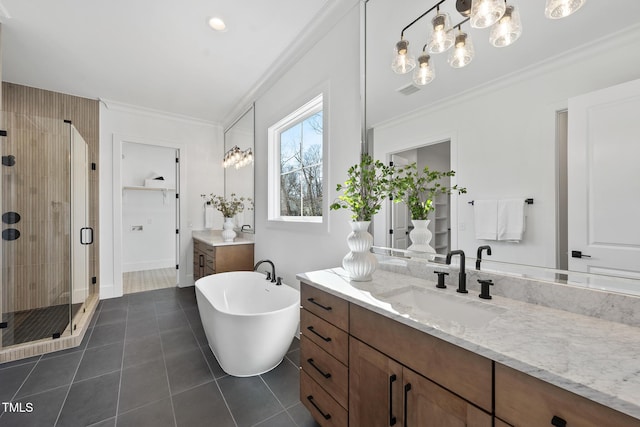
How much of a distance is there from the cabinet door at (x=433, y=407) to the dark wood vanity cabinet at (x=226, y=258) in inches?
112

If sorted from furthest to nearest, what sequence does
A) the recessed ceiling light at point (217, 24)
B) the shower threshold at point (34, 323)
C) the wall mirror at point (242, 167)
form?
the wall mirror at point (242, 167) < the shower threshold at point (34, 323) < the recessed ceiling light at point (217, 24)

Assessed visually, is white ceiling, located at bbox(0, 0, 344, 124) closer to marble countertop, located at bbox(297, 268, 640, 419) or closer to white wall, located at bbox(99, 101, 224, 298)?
white wall, located at bbox(99, 101, 224, 298)

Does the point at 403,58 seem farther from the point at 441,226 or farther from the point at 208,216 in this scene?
the point at 208,216

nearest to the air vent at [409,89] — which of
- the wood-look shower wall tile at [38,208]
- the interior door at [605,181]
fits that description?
the interior door at [605,181]

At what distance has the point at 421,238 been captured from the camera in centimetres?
153

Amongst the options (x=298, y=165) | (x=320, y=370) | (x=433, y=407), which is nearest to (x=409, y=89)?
(x=298, y=165)

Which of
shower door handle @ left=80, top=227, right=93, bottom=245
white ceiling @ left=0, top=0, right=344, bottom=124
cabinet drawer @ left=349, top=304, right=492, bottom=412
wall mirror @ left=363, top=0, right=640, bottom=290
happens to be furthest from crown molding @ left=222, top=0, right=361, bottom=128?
shower door handle @ left=80, top=227, right=93, bottom=245

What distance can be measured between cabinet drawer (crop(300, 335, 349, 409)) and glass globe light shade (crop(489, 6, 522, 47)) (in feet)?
5.37

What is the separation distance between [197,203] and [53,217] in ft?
6.31

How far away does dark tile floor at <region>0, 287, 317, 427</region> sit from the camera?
5.21 feet

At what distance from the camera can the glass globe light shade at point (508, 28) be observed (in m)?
1.10

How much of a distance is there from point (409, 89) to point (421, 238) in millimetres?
895

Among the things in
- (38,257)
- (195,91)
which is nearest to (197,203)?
(195,91)

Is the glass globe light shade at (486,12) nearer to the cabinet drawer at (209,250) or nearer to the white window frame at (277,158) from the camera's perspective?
the white window frame at (277,158)
